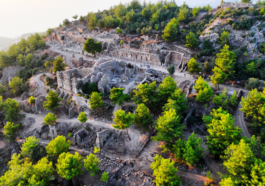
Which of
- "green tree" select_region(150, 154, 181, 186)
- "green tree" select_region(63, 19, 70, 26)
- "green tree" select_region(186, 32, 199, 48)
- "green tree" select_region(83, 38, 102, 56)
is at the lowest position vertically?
"green tree" select_region(150, 154, 181, 186)

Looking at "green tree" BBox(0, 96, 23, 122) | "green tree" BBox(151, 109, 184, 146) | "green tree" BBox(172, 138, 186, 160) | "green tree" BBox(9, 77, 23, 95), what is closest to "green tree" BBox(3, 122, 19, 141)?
"green tree" BBox(0, 96, 23, 122)

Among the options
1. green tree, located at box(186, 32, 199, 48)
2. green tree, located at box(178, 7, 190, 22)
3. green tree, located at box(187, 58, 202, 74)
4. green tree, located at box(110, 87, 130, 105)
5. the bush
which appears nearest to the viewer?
green tree, located at box(110, 87, 130, 105)

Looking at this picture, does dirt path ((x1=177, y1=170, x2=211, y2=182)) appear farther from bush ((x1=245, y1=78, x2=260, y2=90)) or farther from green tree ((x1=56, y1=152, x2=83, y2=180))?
bush ((x1=245, y1=78, x2=260, y2=90))

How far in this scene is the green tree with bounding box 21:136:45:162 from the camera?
33.3 meters

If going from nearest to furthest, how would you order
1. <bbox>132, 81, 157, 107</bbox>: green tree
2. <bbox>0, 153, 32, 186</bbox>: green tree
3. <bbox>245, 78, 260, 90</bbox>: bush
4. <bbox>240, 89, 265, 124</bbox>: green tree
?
<bbox>0, 153, 32, 186</bbox>: green tree
<bbox>240, 89, 265, 124</bbox>: green tree
<bbox>132, 81, 157, 107</bbox>: green tree
<bbox>245, 78, 260, 90</bbox>: bush

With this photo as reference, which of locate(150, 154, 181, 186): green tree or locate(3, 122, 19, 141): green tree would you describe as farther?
locate(3, 122, 19, 141): green tree

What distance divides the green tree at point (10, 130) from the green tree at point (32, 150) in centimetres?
806

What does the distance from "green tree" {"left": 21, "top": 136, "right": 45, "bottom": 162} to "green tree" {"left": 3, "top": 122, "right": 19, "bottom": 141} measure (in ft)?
26.4

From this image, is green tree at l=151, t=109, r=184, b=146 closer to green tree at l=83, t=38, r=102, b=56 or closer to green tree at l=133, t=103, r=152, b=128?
green tree at l=133, t=103, r=152, b=128

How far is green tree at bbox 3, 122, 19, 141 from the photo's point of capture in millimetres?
39013

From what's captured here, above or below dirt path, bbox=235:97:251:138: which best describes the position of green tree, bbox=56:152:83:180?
below

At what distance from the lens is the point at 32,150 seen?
3362 centimetres

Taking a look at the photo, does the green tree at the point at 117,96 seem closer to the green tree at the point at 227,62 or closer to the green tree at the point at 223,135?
the green tree at the point at 223,135

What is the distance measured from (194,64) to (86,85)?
30.7 metres
